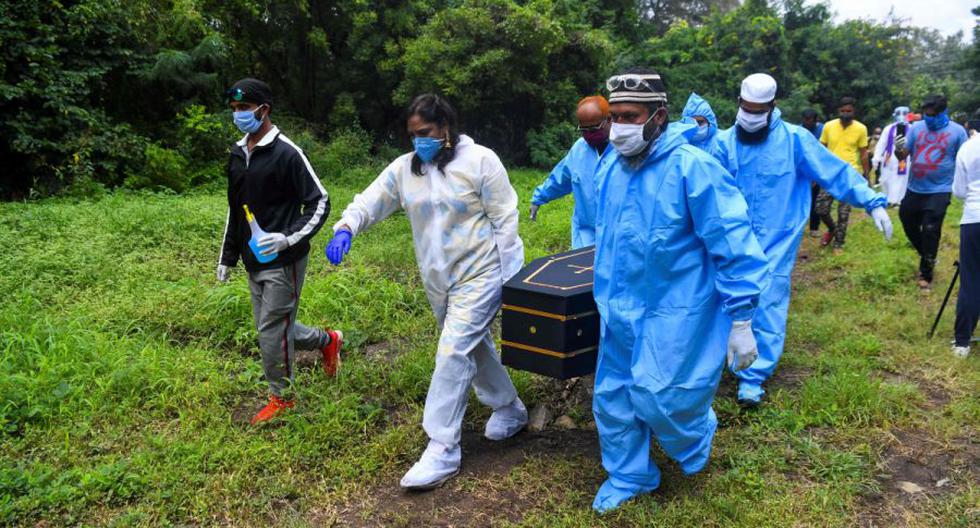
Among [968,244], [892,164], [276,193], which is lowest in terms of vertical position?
[892,164]

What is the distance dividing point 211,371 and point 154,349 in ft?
1.88

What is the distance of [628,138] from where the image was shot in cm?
285

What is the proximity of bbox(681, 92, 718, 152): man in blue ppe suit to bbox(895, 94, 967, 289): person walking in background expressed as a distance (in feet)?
7.57

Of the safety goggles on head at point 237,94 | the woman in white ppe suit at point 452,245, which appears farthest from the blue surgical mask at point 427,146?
the safety goggles on head at point 237,94

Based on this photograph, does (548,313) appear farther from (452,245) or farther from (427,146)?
(427,146)

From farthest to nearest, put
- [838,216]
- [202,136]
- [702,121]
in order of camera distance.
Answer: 1. [202,136]
2. [838,216]
3. [702,121]

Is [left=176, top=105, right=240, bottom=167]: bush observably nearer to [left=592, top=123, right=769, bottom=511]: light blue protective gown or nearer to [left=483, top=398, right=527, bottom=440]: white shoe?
[left=483, top=398, right=527, bottom=440]: white shoe

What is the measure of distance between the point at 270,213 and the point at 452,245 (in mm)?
1122

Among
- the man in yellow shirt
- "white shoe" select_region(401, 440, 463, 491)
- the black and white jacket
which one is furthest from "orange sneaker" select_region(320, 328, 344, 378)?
the man in yellow shirt

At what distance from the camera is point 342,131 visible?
14.0 meters

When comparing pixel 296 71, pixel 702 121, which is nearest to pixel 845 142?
pixel 702 121

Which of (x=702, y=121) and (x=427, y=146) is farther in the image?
(x=702, y=121)

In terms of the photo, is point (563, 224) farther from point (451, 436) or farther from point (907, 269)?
point (451, 436)

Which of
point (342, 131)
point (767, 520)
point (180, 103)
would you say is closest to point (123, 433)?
point (767, 520)
